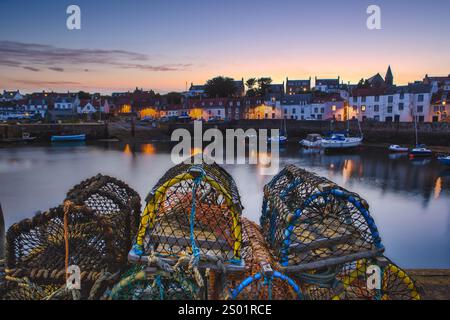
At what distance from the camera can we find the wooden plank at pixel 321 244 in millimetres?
2555

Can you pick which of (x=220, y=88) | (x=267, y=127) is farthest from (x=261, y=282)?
(x=220, y=88)

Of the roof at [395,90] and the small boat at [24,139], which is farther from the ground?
the roof at [395,90]

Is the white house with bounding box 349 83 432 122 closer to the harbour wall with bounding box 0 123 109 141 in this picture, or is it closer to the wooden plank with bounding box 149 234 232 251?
the harbour wall with bounding box 0 123 109 141

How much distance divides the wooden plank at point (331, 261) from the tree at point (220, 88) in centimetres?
6154

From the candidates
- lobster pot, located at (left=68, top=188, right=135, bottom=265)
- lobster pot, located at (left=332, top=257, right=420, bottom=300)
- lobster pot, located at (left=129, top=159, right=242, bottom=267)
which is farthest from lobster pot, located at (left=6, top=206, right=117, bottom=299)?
lobster pot, located at (left=332, top=257, right=420, bottom=300)

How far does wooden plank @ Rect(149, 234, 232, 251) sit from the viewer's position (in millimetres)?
2553

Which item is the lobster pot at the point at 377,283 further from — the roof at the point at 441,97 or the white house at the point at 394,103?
the white house at the point at 394,103

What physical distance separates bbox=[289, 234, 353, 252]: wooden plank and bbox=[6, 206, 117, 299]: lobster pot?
1.31m

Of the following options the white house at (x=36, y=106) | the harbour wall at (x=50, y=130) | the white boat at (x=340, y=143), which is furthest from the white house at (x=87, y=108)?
the white boat at (x=340, y=143)

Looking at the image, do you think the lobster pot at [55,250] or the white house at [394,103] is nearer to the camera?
the lobster pot at [55,250]

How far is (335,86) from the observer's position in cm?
7319

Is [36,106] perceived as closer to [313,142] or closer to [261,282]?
[313,142]
